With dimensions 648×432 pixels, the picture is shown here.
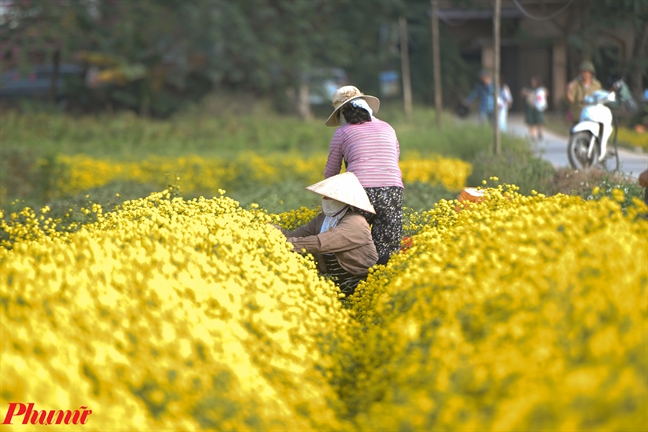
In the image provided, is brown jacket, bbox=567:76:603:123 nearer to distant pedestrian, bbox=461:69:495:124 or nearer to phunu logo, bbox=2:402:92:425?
distant pedestrian, bbox=461:69:495:124

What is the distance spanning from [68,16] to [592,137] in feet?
66.5

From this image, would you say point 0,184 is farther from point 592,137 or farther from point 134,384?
A: point 134,384

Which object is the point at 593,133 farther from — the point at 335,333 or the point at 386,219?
the point at 335,333

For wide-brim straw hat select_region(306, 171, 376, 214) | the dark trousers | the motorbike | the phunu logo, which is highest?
the phunu logo

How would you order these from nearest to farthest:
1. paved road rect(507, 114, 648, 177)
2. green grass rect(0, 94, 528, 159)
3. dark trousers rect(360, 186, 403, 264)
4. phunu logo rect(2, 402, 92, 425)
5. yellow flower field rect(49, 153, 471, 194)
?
phunu logo rect(2, 402, 92, 425) → dark trousers rect(360, 186, 403, 264) → paved road rect(507, 114, 648, 177) → yellow flower field rect(49, 153, 471, 194) → green grass rect(0, 94, 528, 159)

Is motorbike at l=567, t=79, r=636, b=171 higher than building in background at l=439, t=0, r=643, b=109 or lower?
higher

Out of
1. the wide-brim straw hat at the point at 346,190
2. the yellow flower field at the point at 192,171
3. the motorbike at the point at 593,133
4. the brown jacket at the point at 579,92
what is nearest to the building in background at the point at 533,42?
the yellow flower field at the point at 192,171

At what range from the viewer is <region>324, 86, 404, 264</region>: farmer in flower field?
6148mm

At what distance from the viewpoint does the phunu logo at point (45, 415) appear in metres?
2.85

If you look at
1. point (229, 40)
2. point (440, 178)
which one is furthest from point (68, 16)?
point (440, 178)

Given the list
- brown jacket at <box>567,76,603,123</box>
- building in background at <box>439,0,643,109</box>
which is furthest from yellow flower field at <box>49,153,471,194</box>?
building in background at <box>439,0,643,109</box>

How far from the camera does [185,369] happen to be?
3137 mm

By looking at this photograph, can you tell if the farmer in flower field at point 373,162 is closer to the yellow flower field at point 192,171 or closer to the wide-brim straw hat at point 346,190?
the wide-brim straw hat at point 346,190

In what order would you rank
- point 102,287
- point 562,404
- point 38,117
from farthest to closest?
point 38,117 → point 102,287 → point 562,404
